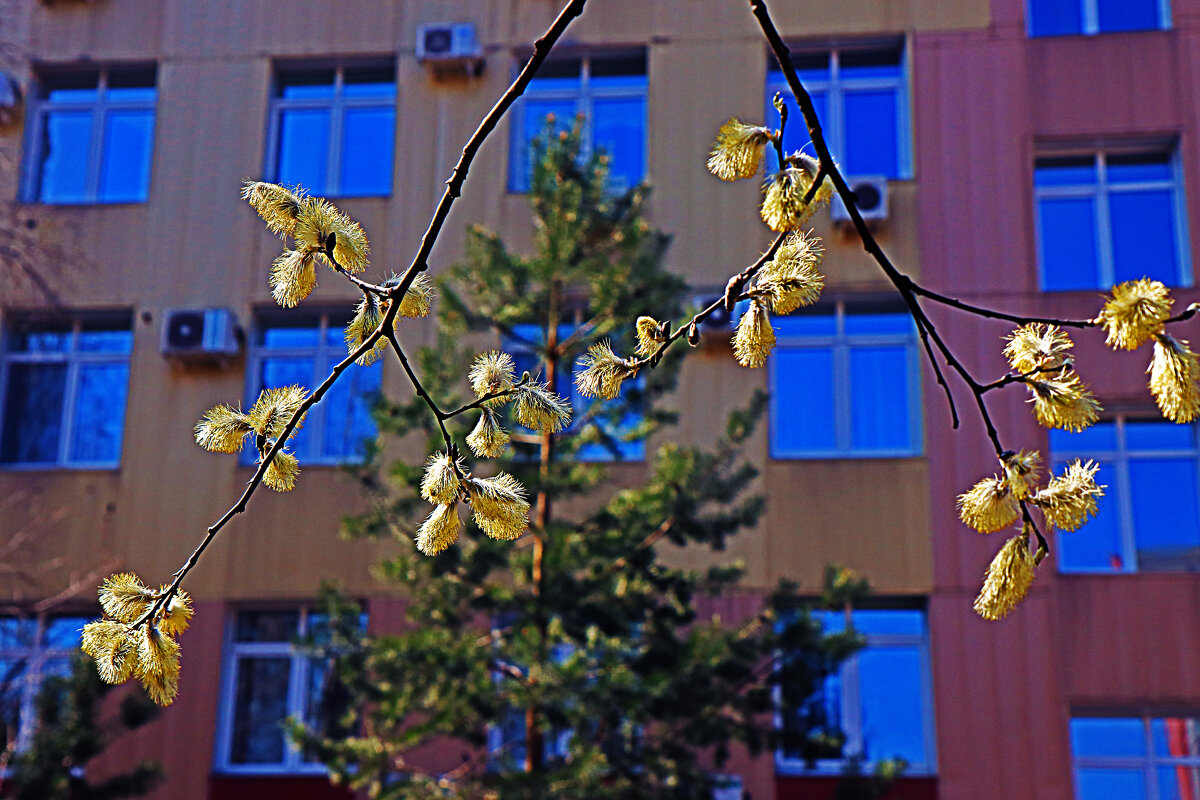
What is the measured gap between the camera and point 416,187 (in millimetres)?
15641

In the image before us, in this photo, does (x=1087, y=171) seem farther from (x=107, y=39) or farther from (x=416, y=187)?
(x=107, y=39)

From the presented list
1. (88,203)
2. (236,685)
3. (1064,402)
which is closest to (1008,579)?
(1064,402)

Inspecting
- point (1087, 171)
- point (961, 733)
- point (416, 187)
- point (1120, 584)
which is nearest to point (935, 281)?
point (1087, 171)

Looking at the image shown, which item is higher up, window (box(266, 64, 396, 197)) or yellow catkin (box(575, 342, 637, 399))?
window (box(266, 64, 396, 197))

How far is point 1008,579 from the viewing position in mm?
3564

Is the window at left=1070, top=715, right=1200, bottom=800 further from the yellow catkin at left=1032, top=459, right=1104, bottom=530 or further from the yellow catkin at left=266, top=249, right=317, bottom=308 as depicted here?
the yellow catkin at left=266, top=249, right=317, bottom=308

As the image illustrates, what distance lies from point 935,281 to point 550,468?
6.03m

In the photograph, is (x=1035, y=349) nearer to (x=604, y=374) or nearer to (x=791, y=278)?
(x=791, y=278)

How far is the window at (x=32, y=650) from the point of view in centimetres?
1359

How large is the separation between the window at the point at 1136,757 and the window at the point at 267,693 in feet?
23.7

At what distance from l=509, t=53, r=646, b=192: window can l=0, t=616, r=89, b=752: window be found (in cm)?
682

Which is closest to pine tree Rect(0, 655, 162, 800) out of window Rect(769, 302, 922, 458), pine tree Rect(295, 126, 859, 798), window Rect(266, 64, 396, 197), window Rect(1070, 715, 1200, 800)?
pine tree Rect(295, 126, 859, 798)

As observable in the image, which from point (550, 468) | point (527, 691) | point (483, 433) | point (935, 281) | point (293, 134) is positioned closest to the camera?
point (483, 433)

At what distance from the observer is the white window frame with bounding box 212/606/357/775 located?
14.0 metres
